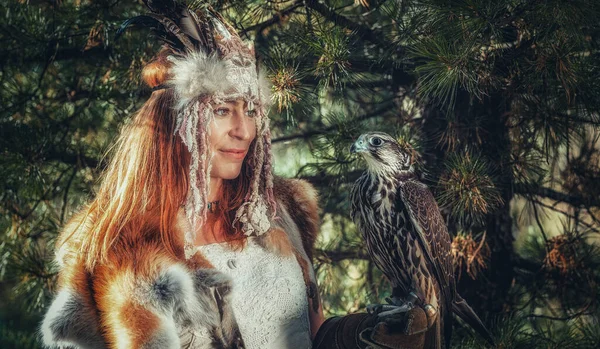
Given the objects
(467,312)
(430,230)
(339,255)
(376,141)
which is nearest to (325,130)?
(339,255)

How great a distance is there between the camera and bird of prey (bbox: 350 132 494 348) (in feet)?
6.45

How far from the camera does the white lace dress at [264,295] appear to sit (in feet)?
6.39

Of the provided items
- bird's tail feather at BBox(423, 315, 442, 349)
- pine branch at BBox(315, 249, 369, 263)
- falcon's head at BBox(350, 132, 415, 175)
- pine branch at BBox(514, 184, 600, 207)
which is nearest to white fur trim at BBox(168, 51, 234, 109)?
falcon's head at BBox(350, 132, 415, 175)

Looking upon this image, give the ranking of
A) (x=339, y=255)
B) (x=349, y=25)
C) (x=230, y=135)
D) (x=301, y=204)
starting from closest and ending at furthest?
(x=230, y=135)
(x=301, y=204)
(x=349, y=25)
(x=339, y=255)

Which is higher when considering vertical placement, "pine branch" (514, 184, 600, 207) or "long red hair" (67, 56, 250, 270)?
"pine branch" (514, 184, 600, 207)

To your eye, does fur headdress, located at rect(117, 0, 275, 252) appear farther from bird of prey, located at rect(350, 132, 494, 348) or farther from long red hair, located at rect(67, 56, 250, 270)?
bird of prey, located at rect(350, 132, 494, 348)

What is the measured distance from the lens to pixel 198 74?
1932mm

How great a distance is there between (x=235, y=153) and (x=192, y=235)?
28cm

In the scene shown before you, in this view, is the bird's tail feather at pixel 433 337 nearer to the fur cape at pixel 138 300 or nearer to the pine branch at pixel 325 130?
the fur cape at pixel 138 300

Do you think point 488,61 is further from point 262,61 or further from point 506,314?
point 506,314

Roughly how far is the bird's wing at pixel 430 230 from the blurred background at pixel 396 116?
0.27 m

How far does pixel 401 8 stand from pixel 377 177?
2.25 feet

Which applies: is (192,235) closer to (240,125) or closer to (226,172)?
(226,172)

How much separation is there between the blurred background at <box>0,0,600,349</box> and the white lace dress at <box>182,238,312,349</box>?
514 mm
